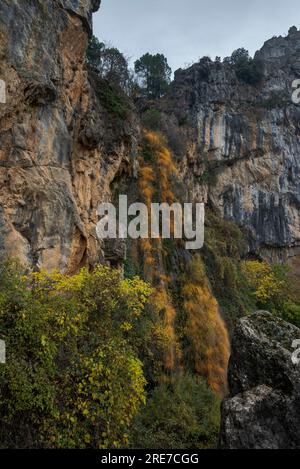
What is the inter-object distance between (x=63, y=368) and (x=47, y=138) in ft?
23.5

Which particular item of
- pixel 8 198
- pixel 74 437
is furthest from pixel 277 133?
pixel 74 437

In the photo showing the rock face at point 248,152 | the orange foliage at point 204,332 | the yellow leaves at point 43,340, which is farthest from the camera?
the rock face at point 248,152

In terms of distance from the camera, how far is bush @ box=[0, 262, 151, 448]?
7.16 m

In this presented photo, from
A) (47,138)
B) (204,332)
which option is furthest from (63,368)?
(204,332)

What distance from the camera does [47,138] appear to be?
12.5 metres

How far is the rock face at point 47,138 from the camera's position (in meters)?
11.2

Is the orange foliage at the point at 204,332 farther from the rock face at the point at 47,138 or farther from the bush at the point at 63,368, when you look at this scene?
the bush at the point at 63,368

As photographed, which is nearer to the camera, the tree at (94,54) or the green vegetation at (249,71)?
the tree at (94,54)

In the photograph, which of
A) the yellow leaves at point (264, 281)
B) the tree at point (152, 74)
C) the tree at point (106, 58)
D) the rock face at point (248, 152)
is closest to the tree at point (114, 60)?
the tree at point (106, 58)

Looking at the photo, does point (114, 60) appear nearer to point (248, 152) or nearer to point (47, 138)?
point (248, 152)

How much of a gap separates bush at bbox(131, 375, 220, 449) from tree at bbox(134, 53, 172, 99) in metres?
33.4

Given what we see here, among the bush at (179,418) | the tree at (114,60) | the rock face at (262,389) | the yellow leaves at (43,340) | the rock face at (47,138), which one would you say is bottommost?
the bush at (179,418)

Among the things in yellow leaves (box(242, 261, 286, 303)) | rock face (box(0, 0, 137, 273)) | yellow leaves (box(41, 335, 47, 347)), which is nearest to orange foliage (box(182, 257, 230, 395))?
rock face (box(0, 0, 137, 273))

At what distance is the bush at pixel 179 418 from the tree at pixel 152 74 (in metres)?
33.4
